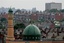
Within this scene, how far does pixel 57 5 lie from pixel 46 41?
136 metres

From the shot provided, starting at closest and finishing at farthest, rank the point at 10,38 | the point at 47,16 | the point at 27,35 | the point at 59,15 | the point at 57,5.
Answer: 1. the point at 27,35
2. the point at 10,38
3. the point at 59,15
4. the point at 47,16
5. the point at 57,5

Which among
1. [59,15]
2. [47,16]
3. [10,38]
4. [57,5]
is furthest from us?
[57,5]

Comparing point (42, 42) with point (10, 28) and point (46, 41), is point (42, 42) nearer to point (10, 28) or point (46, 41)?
point (46, 41)

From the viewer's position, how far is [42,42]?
60.3 feet

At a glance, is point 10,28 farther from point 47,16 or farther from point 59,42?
point 47,16

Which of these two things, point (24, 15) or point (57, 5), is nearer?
point (24, 15)

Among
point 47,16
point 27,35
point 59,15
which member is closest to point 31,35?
point 27,35

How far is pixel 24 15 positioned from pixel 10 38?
9078 cm

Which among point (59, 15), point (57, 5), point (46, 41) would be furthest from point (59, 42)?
point (57, 5)

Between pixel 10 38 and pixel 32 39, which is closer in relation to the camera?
pixel 32 39

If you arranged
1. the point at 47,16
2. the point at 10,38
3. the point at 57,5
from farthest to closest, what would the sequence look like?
the point at 57,5 → the point at 47,16 → the point at 10,38

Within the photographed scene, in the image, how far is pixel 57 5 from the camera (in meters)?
154

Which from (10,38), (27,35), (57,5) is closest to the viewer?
(27,35)

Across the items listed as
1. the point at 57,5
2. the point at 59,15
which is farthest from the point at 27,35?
the point at 57,5
